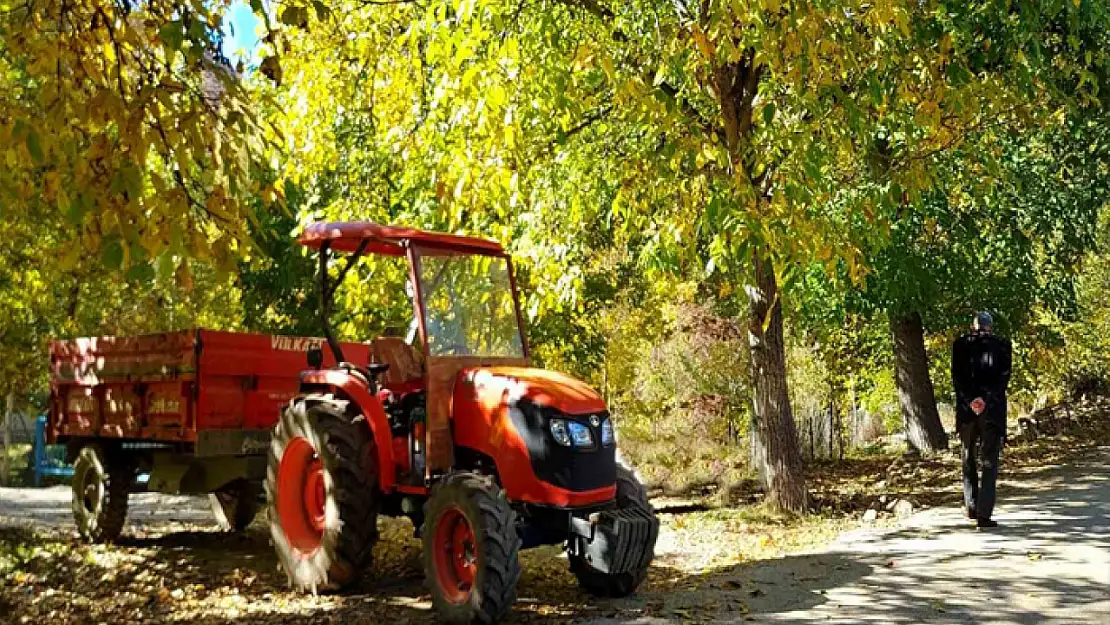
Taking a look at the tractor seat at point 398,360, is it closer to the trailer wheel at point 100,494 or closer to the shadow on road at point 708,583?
the shadow on road at point 708,583

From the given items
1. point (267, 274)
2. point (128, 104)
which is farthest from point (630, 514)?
point (267, 274)

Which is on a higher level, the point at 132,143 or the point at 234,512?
the point at 132,143

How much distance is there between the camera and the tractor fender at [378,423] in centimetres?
718

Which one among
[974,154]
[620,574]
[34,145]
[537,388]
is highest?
[974,154]

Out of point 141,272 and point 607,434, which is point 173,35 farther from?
point 607,434

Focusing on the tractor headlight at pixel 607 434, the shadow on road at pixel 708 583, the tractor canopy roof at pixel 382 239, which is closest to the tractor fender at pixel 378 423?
the shadow on road at pixel 708 583

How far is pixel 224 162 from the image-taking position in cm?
426

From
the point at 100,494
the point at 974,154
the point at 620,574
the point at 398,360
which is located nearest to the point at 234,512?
the point at 100,494

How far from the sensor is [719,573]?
8141 millimetres

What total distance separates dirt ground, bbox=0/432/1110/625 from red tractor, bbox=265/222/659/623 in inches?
16.2

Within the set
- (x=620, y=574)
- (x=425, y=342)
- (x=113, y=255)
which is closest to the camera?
(x=113, y=255)

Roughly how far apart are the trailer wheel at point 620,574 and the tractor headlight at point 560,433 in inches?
30.1

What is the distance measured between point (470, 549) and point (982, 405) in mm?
5275

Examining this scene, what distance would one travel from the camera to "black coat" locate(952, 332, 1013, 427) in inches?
363
